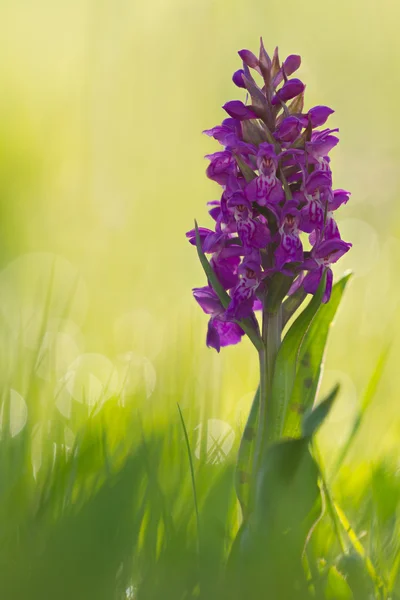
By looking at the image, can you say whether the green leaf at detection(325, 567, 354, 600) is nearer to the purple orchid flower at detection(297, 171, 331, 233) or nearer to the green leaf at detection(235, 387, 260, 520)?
the green leaf at detection(235, 387, 260, 520)

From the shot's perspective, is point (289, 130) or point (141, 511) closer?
point (141, 511)

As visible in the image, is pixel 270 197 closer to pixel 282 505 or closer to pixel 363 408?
pixel 363 408

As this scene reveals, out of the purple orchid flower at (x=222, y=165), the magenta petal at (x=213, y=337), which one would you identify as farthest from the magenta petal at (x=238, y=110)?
the magenta petal at (x=213, y=337)

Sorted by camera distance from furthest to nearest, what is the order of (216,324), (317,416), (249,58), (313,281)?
(216,324), (249,58), (313,281), (317,416)

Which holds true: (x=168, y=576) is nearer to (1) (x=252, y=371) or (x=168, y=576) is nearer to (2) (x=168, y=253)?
(1) (x=252, y=371)

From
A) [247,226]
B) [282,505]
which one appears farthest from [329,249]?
[282,505]

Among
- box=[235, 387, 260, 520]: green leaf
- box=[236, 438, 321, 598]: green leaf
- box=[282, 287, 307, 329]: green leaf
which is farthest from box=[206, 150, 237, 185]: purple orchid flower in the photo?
box=[236, 438, 321, 598]: green leaf
